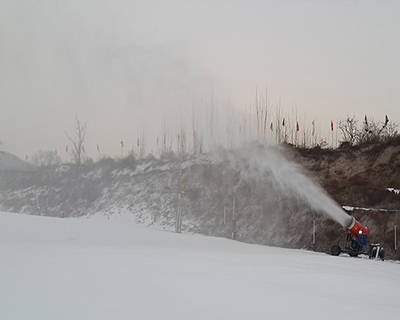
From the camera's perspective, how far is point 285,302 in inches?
243

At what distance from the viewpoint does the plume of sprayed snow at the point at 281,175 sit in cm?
2945

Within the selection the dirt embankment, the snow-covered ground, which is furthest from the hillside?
the snow-covered ground

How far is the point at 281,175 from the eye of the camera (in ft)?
117

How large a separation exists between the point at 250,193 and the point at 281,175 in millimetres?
3093

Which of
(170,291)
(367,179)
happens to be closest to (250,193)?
(367,179)

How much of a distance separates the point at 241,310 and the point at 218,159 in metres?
39.9

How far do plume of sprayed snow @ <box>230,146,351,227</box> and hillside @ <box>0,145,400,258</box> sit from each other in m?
0.08

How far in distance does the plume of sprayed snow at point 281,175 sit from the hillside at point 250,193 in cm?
8

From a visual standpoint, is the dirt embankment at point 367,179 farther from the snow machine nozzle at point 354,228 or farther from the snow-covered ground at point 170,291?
the snow-covered ground at point 170,291

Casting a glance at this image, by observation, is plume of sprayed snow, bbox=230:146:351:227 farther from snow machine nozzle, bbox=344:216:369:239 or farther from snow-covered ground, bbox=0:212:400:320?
snow-covered ground, bbox=0:212:400:320

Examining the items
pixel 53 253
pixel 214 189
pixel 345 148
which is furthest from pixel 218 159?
pixel 53 253

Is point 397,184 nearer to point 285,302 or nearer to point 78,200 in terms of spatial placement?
point 285,302

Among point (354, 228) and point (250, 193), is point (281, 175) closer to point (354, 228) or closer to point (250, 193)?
point (250, 193)

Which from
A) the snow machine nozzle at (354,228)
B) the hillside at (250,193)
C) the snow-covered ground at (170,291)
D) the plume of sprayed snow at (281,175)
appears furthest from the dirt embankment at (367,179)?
the snow-covered ground at (170,291)
